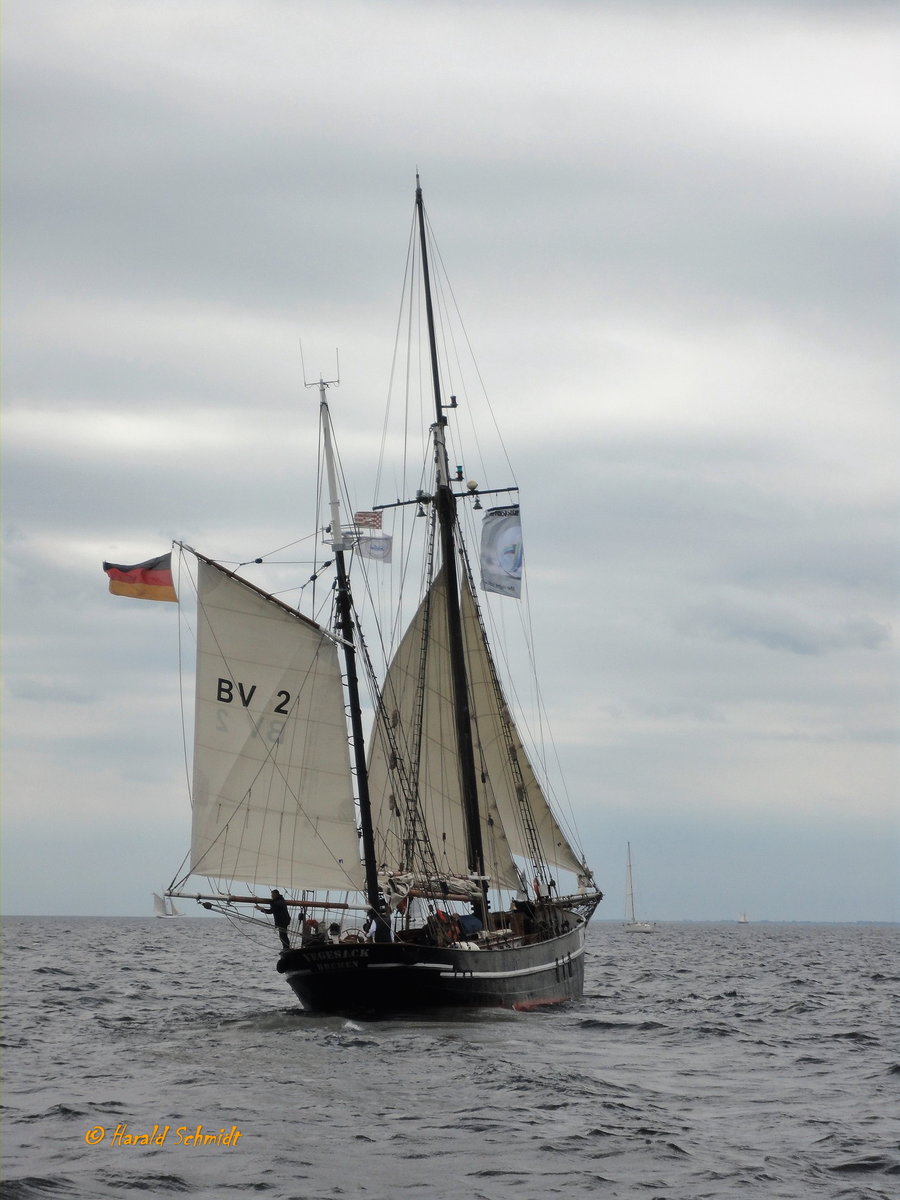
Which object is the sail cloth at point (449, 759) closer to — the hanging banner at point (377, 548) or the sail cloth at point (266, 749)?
the hanging banner at point (377, 548)

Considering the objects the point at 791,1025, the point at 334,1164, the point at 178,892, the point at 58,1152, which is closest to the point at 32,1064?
the point at 178,892

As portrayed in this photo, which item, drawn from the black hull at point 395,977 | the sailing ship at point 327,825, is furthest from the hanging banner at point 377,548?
the black hull at point 395,977

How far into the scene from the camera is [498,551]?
5250cm

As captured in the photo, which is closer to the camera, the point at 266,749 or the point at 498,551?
the point at 266,749

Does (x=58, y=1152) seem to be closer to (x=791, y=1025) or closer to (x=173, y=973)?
(x=791, y=1025)

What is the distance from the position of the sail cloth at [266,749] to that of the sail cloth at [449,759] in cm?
1027

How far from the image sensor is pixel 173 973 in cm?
7362

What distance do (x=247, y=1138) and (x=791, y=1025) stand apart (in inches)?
979

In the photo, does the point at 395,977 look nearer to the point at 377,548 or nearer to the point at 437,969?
the point at 437,969

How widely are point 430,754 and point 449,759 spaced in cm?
77

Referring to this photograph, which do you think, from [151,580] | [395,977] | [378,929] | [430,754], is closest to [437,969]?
[395,977]

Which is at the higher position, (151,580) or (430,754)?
(151,580)

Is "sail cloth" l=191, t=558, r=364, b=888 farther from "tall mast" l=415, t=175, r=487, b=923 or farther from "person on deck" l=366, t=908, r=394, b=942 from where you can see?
"tall mast" l=415, t=175, r=487, b=923

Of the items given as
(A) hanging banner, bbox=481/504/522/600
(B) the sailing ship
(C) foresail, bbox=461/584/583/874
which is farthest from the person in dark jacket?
(A) hanging banner, bbox=481/504/522/600
